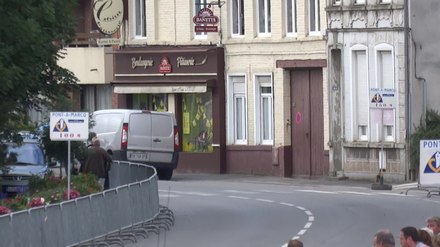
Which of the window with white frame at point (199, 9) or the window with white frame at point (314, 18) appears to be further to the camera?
the window with white frame at point (199, 9)

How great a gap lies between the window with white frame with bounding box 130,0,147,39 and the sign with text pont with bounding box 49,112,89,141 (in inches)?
863

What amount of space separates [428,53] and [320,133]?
14.8ft

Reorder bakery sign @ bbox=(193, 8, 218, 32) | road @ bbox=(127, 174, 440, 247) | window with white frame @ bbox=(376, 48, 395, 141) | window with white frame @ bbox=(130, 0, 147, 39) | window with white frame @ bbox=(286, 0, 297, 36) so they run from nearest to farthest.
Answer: road @ bbox=(127, 174, 440, 247), window with white frame @ bbox=(376, 48, 395, 141), window with white frame @ bbox=(286, 0, 297, 36), bakery sign @ bbox=(193, 8, 218, 32), window with white frame @ bbox=(130, 0, 147, 39)

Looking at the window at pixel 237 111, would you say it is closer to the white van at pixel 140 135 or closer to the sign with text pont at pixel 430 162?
the white van at pixel 140 135

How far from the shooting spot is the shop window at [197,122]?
4700 cm

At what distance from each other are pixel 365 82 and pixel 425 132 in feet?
8.75

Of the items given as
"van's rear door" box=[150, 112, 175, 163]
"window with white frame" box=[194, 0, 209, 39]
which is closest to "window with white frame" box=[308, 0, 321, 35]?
"window with white frame" box=[194, 0, 209, 39]

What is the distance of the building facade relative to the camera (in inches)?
1598

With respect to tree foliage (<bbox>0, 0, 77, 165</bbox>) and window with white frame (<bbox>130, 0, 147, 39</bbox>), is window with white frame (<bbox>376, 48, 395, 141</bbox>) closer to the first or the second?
window with white frame (<bbox>130, 0, 147, 39</bbox>)

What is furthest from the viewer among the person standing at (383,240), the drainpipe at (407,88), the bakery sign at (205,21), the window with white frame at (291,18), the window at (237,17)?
the window at (237,17)

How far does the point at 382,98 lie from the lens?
36.8 meters

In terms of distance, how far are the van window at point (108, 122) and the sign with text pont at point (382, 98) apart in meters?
7.96

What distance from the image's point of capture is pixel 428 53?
41.0 meters

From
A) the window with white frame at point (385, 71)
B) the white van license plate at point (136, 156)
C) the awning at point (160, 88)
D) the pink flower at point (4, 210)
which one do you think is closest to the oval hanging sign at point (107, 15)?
the awning at point (160, 88)
